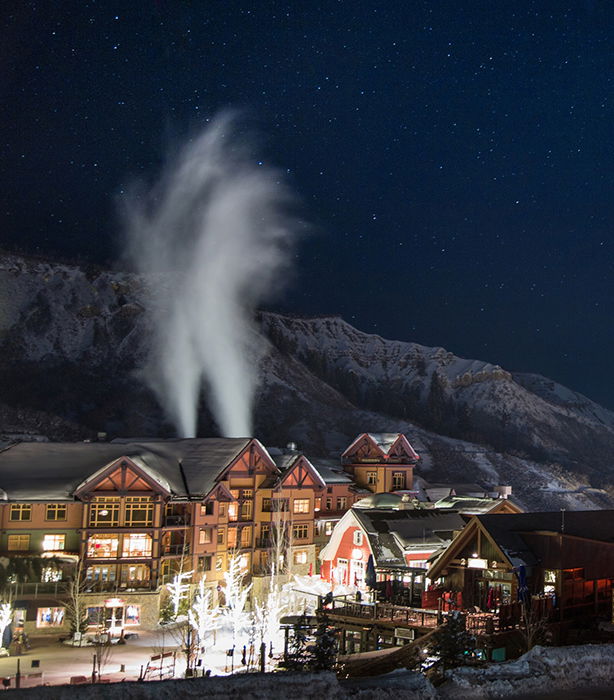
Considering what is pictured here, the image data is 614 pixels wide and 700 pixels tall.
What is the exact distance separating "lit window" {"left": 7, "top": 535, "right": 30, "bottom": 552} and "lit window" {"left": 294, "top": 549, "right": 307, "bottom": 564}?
855 inches

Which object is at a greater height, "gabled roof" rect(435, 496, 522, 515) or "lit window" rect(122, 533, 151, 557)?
"gabled roof" rect(435, 496, 522, 515)

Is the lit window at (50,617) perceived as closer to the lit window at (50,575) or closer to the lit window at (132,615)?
the lit window at (50,575)

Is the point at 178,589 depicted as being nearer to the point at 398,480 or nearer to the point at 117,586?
the point at 117,586

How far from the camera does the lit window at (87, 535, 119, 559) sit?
48875mm

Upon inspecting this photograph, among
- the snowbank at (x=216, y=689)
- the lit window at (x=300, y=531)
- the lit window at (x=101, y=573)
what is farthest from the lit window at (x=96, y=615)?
the snowbank at (x=216, y=689)

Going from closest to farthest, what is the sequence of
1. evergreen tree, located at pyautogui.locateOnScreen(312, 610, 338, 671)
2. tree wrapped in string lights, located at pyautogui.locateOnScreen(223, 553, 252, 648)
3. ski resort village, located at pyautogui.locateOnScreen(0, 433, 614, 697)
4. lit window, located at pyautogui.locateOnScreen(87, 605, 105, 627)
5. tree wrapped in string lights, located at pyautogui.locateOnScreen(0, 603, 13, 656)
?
evergreen tree, located at pyautogui.locateOnScreen(312, 610, 338, 671) < ski resort village, located at pyautogui.locateOnScreen(0, 433, 614, 697) < tree wrapped in string lights, located at pyautogui.locateOnScreen(0, 603, 13, 656) < tree wrapped in string lights, located at pyautogui.locateOnScreen(223, 553, 252, 648) < lit window, located at pyautogui.locateOnScreen(87, 605, 105, 627)

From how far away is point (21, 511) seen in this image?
1916 inches

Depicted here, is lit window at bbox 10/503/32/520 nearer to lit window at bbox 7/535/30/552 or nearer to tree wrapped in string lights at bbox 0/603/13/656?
lit window at bbox 7/535/30/552

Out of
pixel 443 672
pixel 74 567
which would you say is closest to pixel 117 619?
pixel 74 567

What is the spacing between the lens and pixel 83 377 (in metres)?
158

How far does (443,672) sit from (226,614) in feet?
80.9

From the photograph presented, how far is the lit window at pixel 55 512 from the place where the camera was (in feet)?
161

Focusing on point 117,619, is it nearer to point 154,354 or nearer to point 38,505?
point 38,505

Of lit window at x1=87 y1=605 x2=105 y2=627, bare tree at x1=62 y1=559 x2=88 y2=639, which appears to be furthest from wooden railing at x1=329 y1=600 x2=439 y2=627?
lit window at x1=87 y1=605 x2=105 y2=627
